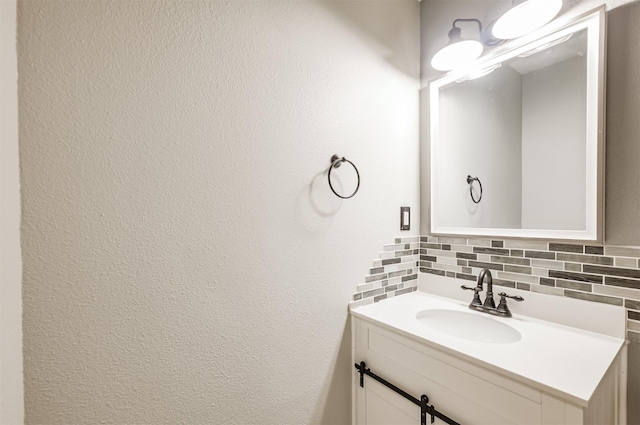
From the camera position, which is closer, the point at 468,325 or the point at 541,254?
the point at 541,254

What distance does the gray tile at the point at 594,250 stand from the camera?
36.2 inches

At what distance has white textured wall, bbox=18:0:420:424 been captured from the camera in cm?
61

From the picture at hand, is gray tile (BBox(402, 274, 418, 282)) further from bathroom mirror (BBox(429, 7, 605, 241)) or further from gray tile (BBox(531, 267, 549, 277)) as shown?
gray tile (BBox(531, 267, 549, 277))

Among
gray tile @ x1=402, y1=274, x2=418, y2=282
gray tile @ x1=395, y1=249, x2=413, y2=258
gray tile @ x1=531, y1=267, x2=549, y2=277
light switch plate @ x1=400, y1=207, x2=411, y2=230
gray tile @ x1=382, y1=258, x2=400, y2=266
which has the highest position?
light switch plate @ x1=400, y1=207, x2=411, y2=230

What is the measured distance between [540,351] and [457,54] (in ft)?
4.07

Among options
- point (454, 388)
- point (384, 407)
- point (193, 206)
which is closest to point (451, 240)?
point (454, 388)

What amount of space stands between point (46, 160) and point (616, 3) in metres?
1.77

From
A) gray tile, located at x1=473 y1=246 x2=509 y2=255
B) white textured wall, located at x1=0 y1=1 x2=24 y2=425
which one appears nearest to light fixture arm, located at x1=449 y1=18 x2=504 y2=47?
gray tile, located at x1=473 y1=246 x2=509 y2=255

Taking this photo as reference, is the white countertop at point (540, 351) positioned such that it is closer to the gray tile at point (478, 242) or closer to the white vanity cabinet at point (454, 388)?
the white vanity cabinet at point (454, 388)

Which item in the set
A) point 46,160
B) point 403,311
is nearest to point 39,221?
point 46,160

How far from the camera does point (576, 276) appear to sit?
0.97 metres

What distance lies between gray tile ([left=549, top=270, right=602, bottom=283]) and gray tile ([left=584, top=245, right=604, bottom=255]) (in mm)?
83

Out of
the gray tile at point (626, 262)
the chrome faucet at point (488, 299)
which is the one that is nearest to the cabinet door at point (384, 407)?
the chrome faucet at point (488, 299)

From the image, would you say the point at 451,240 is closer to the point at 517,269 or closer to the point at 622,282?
the point at 517,269
